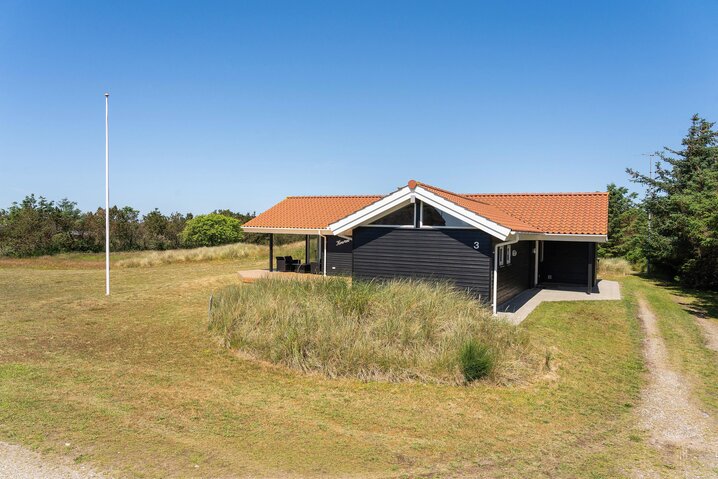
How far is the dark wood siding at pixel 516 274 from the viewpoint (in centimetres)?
1408

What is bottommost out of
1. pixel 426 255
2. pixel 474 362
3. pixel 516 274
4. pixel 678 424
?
pixel 678 424

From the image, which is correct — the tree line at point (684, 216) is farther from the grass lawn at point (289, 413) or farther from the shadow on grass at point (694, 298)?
the grass lawn at point (289, 413)

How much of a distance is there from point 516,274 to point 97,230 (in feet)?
108

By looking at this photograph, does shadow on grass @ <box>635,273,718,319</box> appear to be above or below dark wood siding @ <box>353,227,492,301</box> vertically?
below

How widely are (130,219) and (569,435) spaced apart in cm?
3937

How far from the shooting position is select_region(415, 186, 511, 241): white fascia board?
39.5 feet

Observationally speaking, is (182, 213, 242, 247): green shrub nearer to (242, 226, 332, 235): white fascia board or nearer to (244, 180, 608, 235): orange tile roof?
(244, 180, 608, 235): orange tile roof

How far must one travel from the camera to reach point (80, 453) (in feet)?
15.9

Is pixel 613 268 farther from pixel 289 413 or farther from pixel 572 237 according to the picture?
pixel 289 413

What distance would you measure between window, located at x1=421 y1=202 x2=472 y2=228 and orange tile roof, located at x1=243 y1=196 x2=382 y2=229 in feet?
24.8

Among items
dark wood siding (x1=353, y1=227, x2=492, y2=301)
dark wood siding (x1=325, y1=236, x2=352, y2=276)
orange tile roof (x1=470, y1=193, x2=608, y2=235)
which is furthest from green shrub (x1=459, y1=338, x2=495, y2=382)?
dark wood siding (x1=325, y1=236, x2=352, y2=276)

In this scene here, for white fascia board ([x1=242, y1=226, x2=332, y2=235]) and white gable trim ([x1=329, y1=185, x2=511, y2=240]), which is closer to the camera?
white gable trim ([x1=329, y1=185, x2=511, y2=240])

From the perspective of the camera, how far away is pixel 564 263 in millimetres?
19516

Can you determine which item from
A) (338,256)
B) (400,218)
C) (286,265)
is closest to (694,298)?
(400,218)
